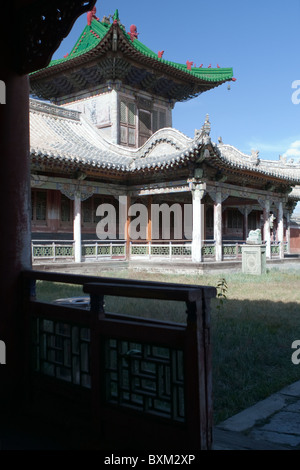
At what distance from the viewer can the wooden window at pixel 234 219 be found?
778 inches

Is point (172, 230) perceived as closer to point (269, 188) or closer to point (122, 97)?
point (269, 188)

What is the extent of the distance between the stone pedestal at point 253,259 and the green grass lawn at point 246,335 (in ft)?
8.92

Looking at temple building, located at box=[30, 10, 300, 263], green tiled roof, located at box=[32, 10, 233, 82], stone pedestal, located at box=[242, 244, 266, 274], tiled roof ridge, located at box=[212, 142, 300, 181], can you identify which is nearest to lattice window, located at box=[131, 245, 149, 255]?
temple building, located at box=[30, 10, 300, 263]

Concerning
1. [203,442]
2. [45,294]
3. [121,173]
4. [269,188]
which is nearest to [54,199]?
[121,173]

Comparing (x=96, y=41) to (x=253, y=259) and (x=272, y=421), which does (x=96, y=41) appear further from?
(x=272, y=421)

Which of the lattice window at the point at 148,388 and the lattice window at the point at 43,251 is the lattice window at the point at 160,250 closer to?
the lattice window at the point at 43,251

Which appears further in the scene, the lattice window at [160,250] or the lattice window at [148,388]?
the lattice window at [160,250]

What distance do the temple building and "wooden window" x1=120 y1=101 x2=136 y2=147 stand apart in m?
0.04

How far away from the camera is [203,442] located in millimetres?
2072

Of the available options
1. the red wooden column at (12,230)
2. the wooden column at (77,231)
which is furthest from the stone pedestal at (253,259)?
the red wooden column at (12,230)

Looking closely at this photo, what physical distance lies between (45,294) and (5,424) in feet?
19.3

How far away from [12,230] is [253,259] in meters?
10.8

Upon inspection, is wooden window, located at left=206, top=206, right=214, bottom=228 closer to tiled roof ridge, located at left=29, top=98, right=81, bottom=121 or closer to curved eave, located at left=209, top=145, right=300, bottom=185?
curved eave, located at left=209, top=145, right=300, bottom=185
